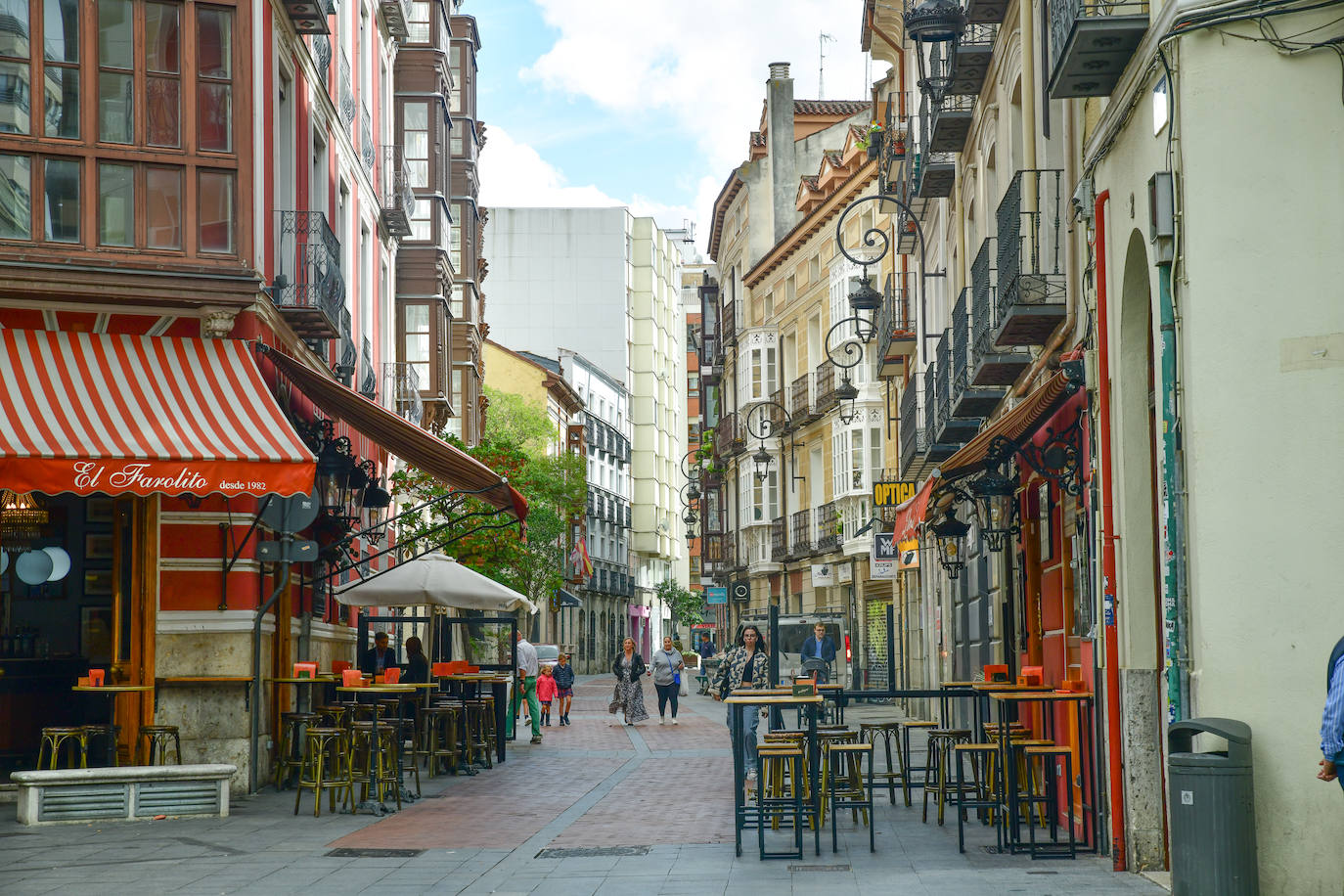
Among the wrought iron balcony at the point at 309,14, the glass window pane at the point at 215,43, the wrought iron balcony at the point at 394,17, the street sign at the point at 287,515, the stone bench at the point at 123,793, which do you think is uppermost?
the wrought iron balcony at the point at 394,17

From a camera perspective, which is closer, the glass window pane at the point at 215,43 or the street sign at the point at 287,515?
the street sign at the point at 287,515

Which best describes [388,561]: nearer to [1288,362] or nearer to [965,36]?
[965,36]

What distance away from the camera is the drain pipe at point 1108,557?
1106 centimetres

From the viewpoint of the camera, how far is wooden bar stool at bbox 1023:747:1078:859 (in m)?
11.7

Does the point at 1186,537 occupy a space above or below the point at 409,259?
below

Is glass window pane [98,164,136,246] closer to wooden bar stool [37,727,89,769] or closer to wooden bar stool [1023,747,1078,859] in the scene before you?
wooden bar stool [37,727,89,769]

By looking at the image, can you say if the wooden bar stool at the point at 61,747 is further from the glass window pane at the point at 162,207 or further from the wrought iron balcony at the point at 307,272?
the wrought iron balcony at the point at 307,272

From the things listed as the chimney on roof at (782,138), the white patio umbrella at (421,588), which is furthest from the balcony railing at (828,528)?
the white patio umbrella at (421,588)

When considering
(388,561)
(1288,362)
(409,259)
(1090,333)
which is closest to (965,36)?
Answer: (1090,333)

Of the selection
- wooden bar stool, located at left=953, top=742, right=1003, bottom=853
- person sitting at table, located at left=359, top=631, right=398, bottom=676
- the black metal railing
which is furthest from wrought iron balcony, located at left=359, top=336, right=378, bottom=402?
wooden bar stool, located at left=953, top=742, right=1003, bottom=853

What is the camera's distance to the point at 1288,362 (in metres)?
8.86

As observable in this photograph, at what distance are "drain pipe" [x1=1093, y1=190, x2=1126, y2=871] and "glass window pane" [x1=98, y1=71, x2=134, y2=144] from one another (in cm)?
981

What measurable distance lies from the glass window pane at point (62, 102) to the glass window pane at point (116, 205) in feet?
1.59

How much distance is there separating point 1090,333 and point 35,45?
1049 centimetres
